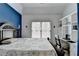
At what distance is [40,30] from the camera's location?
1664mm

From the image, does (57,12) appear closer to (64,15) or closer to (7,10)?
(64,15)

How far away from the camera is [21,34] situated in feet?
5.50

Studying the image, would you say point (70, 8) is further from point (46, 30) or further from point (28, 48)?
point (28, 48)

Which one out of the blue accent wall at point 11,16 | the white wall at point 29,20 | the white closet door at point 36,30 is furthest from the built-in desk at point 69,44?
the blue accent wall at point 11,16

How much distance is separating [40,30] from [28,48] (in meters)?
0.32

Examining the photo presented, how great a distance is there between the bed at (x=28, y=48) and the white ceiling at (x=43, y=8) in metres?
0.40

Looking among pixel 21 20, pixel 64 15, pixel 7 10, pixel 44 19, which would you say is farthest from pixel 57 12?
pixel 7 10

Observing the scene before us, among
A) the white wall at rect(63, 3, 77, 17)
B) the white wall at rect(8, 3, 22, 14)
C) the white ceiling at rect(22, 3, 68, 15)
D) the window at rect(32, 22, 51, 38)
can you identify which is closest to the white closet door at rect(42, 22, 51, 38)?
the window at rect(32, 22, 51, 38)

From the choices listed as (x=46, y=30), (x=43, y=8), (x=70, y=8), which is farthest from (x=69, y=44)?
(x=43, y=8)

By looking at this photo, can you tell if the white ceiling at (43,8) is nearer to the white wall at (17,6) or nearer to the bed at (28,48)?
the white wall at (17,6)

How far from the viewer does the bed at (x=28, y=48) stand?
143 centimetres

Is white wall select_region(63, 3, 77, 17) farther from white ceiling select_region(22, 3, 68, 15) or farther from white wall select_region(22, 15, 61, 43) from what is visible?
white wall select_region(22, 15, 61, 43)

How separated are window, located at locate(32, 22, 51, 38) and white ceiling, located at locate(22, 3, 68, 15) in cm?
16

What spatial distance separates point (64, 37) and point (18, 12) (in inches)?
29.5
